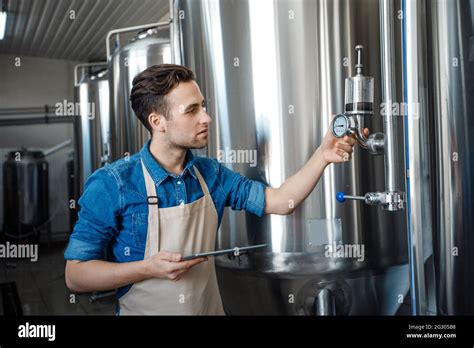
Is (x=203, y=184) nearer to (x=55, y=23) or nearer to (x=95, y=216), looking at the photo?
(x=95, y=216)

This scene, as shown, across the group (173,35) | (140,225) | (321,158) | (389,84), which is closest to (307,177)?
(321,158)

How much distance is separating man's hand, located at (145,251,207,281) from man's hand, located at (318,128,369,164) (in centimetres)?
37

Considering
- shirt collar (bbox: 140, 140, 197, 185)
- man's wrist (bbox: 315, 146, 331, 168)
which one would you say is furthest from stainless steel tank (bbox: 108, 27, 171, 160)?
man's wrist (bbox: 315, 146, 331, 168)

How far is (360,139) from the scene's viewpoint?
39.6 inches

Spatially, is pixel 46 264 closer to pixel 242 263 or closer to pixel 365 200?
pixel 242 263

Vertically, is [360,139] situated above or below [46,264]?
above

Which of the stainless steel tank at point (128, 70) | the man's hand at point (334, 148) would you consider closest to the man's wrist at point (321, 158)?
the man's hand at point (334, 148)

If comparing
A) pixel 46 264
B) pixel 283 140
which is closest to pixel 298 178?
pixel 283 140

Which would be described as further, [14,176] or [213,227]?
[14,176]

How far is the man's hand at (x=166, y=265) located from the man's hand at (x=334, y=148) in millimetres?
365

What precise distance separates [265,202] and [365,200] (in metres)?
0.22

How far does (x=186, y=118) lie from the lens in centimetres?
105

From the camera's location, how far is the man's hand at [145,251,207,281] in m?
1.01

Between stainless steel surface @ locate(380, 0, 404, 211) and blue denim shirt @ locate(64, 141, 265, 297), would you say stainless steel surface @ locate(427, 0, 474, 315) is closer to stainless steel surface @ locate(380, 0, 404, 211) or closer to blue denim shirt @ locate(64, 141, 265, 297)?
stainless steel surface @ locate(380, 0, 404, 211)
